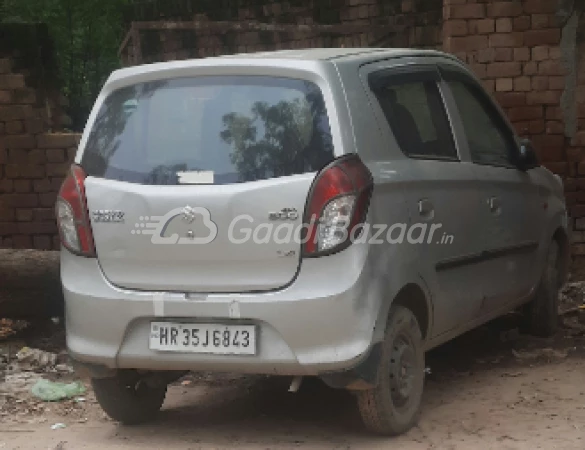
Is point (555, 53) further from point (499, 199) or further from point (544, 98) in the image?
point (499, 199)

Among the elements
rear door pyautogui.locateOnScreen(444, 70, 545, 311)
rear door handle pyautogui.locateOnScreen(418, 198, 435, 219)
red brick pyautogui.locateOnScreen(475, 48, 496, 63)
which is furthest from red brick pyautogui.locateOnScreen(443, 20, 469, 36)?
rear door handle pyautogui.locateOnScreen(418, 198, 435, 219)

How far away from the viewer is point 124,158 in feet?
14.3

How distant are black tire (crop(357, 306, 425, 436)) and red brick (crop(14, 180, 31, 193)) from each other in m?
5.21

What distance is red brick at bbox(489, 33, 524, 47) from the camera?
25.2 ft

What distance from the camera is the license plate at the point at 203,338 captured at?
161 inches

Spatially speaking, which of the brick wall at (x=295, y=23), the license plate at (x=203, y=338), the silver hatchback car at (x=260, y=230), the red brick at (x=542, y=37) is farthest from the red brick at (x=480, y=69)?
the license plate at (x=203, y=338)

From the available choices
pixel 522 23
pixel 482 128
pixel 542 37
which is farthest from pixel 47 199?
pixel 482 128

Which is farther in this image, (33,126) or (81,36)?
(81,36)

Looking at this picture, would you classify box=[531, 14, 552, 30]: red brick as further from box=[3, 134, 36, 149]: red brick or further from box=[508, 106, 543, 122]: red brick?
box=[3, 134, 36, 149]: red brick

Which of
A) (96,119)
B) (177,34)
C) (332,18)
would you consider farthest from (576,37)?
(177,34)

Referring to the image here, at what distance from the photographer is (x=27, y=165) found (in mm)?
8844

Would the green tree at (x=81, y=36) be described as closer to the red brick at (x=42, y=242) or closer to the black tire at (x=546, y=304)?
the red brick at (x=42, y=242)

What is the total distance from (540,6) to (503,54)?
44cm

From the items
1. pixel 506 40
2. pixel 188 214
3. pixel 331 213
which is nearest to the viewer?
pixel 331 213
